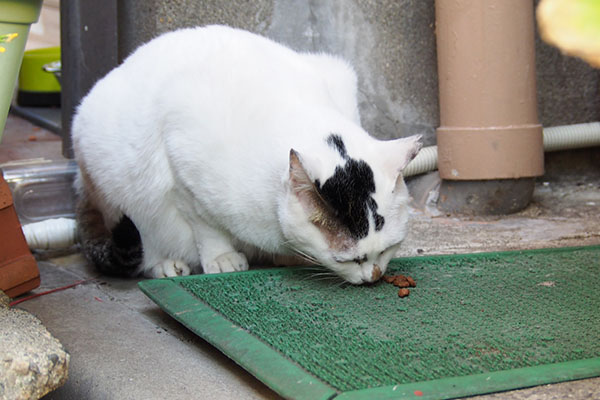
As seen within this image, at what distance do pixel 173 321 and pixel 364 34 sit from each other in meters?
2.09

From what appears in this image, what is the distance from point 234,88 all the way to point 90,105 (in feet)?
2.76

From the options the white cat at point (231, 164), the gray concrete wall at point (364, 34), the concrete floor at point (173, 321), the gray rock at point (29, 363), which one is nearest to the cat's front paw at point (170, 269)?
the white cat at point (231, 164)

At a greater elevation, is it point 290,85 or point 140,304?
point 290,85

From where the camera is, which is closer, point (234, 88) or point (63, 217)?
point (234, 88)

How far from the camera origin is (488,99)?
11.3ft

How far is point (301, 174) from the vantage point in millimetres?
2102

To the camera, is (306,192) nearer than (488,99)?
Yes

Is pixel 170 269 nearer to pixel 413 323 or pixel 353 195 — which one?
pixel 353 195

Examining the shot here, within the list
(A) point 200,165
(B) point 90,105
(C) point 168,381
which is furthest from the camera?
(B) point 90,105

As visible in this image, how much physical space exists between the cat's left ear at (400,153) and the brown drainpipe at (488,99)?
1.37 m

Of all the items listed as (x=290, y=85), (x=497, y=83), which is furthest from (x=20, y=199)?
(x=497, y=83)

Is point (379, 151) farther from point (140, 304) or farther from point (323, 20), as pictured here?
point (323, 20)

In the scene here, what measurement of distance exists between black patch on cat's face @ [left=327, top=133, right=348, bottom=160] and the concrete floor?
0.74m

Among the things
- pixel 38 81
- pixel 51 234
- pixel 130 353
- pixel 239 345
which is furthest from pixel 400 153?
pixel 38 81
